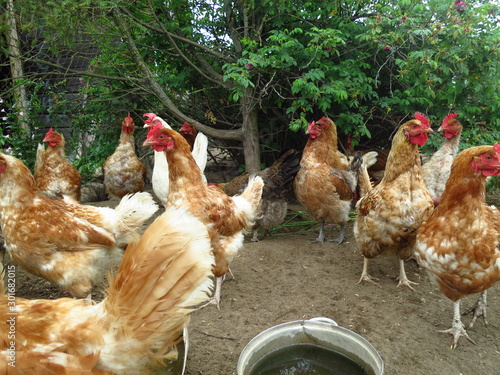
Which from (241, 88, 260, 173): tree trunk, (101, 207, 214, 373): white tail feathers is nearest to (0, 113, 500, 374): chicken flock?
(101, 207, 214, 373): white tail feathers

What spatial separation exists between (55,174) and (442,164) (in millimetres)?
4918

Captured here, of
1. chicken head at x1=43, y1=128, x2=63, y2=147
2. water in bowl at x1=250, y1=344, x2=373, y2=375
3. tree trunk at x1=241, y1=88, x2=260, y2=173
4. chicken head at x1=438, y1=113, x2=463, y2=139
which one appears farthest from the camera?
→ tree trunk at x1=241, y1=88, x2=260, y2=173

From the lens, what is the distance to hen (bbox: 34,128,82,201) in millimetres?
4508

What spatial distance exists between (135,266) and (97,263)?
162 cm

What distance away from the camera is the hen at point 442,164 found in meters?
3.60

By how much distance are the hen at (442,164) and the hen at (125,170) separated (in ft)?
13.8

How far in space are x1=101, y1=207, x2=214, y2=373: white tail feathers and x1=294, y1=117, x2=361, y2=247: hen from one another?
3339 mm

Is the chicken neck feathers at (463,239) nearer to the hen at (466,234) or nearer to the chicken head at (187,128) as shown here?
the hen at (466,234)

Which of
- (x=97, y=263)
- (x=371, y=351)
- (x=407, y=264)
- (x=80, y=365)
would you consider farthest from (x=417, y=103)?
(x=80, y=365)

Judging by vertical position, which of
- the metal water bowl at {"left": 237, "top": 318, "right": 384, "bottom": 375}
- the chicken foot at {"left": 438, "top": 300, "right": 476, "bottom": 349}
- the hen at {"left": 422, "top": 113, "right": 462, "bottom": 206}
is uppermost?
the hen at {"left": 422, "top": 113, "right": 462, "bottom": 206}

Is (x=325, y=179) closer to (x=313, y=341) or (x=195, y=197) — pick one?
(x=195, y=197)

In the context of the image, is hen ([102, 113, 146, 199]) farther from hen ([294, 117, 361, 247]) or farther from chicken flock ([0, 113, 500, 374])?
hen ([294, 117, 361, 247])

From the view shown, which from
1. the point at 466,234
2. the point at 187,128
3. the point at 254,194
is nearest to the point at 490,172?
the point at 466,234

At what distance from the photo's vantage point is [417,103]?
5074mm
